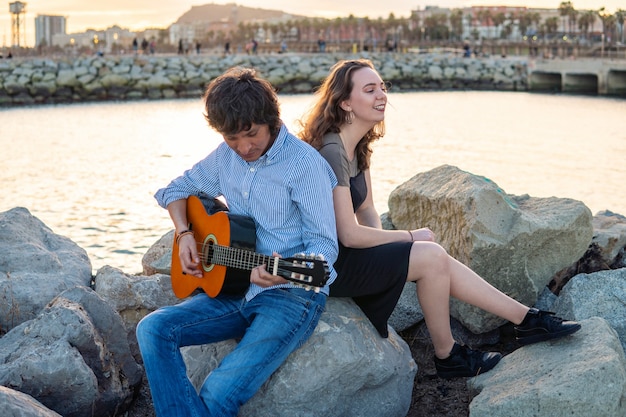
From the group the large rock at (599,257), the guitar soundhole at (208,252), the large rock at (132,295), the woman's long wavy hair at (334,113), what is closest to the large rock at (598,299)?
the large rock at (599,257)

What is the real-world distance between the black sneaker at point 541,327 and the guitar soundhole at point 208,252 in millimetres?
1292

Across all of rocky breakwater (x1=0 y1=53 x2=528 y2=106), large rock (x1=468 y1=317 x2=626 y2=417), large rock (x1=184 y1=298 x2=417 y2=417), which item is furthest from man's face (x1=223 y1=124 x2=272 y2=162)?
rocky breakwater (x1=0 y1=53 x2=528 y2=106)

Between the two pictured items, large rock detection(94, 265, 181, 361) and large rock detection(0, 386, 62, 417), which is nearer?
large rock detection(0, 386, 62, 417)

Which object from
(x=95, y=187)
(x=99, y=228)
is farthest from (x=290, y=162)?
(x=95, y=187)

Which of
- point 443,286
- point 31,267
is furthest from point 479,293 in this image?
point 31,267

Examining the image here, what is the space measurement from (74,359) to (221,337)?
1.88 feet

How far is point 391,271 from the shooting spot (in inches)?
139

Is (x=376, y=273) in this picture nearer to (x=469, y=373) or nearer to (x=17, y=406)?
(x=469, y=373)

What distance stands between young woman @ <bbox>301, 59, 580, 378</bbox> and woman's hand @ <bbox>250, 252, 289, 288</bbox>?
0.47 metres

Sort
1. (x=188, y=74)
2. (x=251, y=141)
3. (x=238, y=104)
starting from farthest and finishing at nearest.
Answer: (x=188, y=74) < (x=251, y=141) < (x=238, y=104)

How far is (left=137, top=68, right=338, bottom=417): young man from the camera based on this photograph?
3.19 m

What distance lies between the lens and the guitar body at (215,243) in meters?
3.37

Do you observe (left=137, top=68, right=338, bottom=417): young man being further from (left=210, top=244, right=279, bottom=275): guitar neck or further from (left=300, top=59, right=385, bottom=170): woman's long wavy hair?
(left=300, top=59, right=385, bottom=170): woman's long wavy hair

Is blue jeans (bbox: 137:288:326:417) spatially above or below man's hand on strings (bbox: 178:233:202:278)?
below
